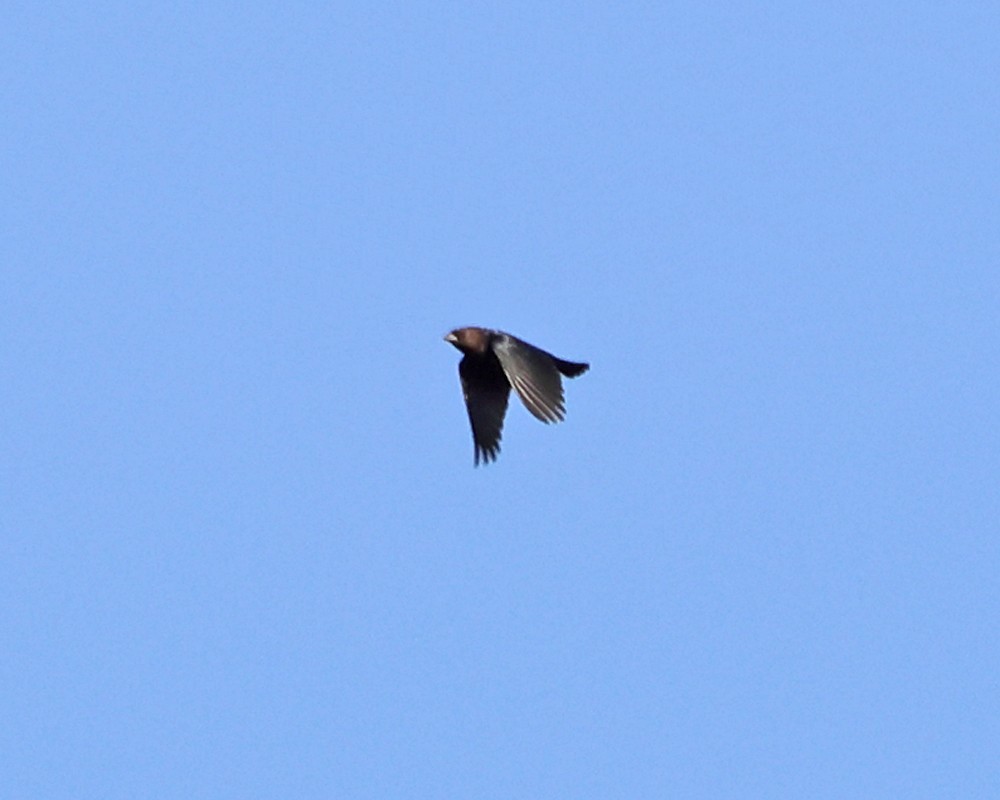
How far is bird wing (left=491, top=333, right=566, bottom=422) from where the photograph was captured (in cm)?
1959

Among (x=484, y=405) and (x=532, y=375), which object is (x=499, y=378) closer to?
(x=484, y=405)

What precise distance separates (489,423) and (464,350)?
82 cm

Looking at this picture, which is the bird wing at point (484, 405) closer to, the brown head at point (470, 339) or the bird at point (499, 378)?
the bird at point (499, 378)

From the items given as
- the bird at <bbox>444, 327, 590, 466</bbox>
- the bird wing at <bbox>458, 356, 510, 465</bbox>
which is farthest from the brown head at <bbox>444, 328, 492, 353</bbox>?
the bird wing at <bbox>458, 356, 510, 465</bbox>

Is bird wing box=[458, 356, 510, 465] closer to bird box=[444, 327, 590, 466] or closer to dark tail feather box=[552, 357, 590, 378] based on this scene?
bird box=[444, 327, 590, 466]

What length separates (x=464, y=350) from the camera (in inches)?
831

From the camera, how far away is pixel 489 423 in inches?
844

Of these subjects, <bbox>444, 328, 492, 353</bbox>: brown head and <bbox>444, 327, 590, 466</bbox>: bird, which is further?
<bbox>444, 328, 492, 353</bbox>: brown head

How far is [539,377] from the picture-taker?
20141 mm

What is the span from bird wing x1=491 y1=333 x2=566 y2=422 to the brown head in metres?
0.15

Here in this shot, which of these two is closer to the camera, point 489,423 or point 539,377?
point 539,377

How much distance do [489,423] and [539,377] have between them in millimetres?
1446

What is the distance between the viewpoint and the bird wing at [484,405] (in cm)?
2136

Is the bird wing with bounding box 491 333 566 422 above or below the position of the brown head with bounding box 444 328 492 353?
below
